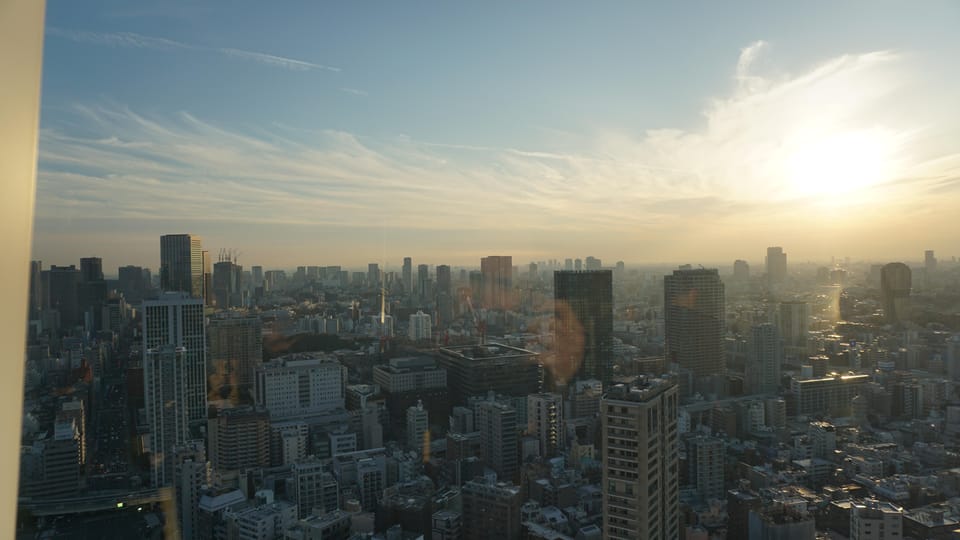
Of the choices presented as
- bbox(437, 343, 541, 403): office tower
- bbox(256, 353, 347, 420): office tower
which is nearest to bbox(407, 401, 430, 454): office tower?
bbox(437, 343, 541, 403): office tower

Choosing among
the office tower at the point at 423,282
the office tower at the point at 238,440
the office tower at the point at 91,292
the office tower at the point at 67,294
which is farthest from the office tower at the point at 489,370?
the office tower at the point at 67,294

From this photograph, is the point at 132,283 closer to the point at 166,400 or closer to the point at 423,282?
the point at 166,400

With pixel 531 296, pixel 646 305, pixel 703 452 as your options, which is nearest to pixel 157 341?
pixel 703 452

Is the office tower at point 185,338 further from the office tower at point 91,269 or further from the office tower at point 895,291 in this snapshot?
the office tower at point 895,291

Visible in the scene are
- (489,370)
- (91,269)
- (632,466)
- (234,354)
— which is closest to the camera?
(91,269)

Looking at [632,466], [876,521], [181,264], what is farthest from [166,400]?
[876,521]

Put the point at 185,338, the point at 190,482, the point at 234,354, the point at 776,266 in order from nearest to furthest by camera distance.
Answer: the point at 190,482, the point at 185,338, the point at 776,266, the point at 234,354

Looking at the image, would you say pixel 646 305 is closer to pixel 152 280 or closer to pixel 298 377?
pixel 298 377

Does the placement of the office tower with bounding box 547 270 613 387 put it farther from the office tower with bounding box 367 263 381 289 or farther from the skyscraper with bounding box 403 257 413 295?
the office tower with bounding box 367 263 381 289
